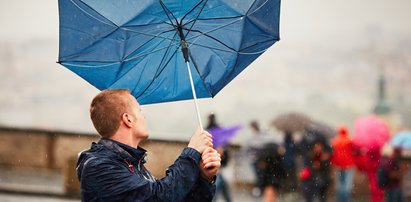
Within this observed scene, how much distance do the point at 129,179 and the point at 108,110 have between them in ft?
0.80

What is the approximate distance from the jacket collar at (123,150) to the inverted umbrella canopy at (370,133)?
671 cm

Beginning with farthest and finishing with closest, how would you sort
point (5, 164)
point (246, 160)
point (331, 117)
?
point (331, 117) < point (5, 164) < point (246, 160)

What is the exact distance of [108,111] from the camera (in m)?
2.74

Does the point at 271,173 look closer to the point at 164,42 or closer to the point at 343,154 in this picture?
the point at 343,154

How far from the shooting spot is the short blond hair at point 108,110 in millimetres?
2744

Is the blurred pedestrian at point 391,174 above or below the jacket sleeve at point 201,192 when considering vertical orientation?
below

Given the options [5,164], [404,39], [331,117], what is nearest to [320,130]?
[5,164]

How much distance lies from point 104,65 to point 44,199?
8.81 m

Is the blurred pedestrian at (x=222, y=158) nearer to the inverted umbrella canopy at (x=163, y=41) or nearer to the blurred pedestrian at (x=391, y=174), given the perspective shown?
the blurred pedestrian at (x=391, y=174)

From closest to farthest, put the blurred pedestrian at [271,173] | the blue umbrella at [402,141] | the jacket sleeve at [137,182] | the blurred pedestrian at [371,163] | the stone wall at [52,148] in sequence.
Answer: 1. the jacket sleeve at [137,182]
2. the blurred pedestrian at [371,163]
3. the blue umbrella at [402,141]
4. the blurred pedestrian at [271,173]
5. the stone wall at [52,148]

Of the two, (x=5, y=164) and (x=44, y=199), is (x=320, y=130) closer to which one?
(x=44, y=199)

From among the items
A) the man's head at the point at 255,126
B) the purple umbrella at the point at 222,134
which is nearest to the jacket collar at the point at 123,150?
the purple umbrella at the point at 222,134

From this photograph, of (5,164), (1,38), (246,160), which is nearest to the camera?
(246,160)

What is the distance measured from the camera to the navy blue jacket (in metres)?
2.61
